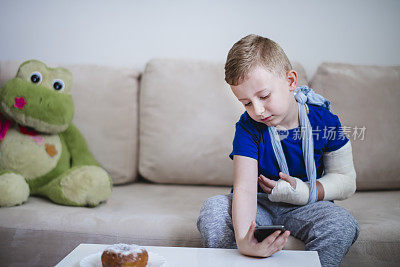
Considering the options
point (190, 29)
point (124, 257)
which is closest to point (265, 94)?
point (124, 257)

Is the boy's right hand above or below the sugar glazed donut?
below

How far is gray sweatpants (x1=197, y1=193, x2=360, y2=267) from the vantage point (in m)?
0.99

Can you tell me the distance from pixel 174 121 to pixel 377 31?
1018mm

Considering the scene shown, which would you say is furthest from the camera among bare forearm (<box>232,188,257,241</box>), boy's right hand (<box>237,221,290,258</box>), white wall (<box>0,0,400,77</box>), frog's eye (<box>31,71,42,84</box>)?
white wall (<box>0,0,400,77</box>)

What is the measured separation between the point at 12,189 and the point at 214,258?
0.83 metres

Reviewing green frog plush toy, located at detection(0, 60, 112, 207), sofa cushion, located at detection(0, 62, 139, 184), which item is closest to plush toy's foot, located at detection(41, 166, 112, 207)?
green frog plush toy, located at detection(0, 60, 112, 207)

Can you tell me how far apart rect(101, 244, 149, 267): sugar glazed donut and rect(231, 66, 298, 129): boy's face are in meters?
0.45

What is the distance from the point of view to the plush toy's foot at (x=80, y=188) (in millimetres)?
1390

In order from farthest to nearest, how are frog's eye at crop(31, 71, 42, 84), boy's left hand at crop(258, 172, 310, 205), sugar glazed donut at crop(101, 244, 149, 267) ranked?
frog's eye at crop(31, 71, 42, 84)
boy's left hand at crop(258, 172, 310, 205)
sugar glazed donut at crop(101, 244, 149, 267)

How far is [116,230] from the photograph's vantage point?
1.23 meters

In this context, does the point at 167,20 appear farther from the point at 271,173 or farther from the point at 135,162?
the point at 271,173

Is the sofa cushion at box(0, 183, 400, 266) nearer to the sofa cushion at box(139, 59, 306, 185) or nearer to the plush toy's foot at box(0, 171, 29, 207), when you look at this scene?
the plush toy's foot at box(0, 171, 29, 207)

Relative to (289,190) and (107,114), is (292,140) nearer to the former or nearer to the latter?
(289,190)

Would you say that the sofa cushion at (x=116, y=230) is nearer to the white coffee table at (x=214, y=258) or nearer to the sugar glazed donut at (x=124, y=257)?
the white coffee table at (x=214, y=258)
